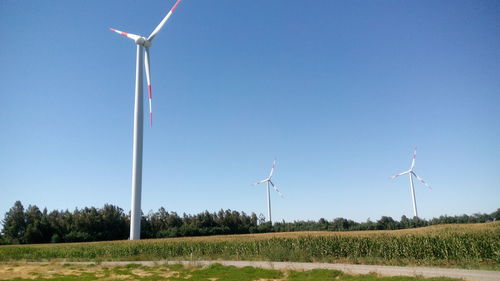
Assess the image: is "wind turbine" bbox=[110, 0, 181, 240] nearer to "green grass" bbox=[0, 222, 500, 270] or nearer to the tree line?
"green grass" bbox=[0, 222, 500, 270]

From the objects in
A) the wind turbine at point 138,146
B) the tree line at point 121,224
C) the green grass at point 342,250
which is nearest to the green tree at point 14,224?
the tree line at point 121,224

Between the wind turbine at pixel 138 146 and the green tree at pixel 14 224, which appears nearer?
the wind turbine at pixel 138 146

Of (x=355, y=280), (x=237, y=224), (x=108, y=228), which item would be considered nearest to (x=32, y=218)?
(x=108, y=228)

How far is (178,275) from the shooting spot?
29.0m

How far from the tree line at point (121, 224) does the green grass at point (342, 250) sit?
3930 centimetres

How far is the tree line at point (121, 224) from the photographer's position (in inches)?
3597

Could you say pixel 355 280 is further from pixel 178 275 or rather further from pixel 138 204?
pixel 138 204

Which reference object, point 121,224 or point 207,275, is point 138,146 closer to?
point 207,275

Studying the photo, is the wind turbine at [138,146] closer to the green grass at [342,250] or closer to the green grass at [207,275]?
the green grass at [342,250]

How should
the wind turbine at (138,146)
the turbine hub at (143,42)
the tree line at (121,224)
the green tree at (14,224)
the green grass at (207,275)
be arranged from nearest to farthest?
the green grass at (207,275) → the wind turbine at (138,146) → the turbine hub at (143,42) → the tree line at (121,224) → the green tree at (14,224)

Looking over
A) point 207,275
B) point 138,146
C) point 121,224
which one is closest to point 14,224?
point 121,224

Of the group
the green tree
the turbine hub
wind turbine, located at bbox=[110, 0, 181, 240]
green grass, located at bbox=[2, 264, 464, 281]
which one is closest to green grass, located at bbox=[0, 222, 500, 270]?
wind turbine, located at bbox=[110, 0, 181, 240]

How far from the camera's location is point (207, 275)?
2788cm

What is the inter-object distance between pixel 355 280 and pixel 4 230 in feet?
371
